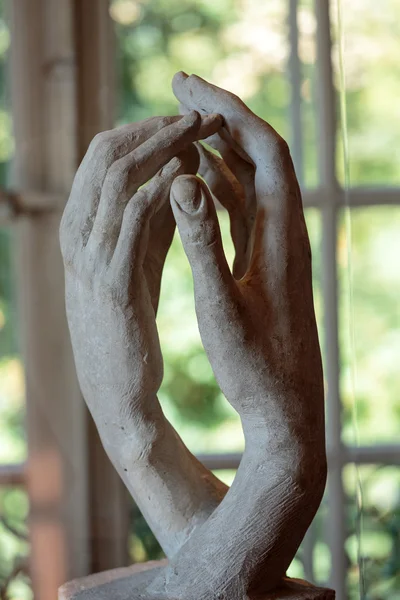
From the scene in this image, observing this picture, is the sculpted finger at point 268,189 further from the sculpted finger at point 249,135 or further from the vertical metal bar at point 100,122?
the vertical metal bar at point 100,122

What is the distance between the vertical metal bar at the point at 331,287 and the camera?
2039 millimetres

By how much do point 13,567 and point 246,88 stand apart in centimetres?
119

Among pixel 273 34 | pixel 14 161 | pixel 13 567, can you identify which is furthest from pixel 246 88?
pixel 13 567

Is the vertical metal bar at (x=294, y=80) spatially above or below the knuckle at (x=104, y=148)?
above

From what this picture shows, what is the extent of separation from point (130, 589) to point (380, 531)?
1.06 metres

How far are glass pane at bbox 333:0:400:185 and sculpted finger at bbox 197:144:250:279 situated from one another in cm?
87

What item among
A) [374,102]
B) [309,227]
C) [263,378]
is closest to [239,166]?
[263,378]

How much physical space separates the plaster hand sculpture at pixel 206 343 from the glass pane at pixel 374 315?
934mm

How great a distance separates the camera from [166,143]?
1126 millimetres

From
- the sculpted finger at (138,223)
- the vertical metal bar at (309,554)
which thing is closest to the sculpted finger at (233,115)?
the sculpted finger at (138,223)

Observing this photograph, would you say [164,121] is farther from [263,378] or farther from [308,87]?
[308,87]

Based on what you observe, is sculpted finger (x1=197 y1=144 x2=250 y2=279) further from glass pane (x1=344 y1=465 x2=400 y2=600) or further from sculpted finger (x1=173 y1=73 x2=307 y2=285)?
glass pane (x1=344 y1=465 x2=400 y2=600)

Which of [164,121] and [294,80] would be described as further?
[294,80]

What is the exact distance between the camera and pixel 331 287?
207cm
